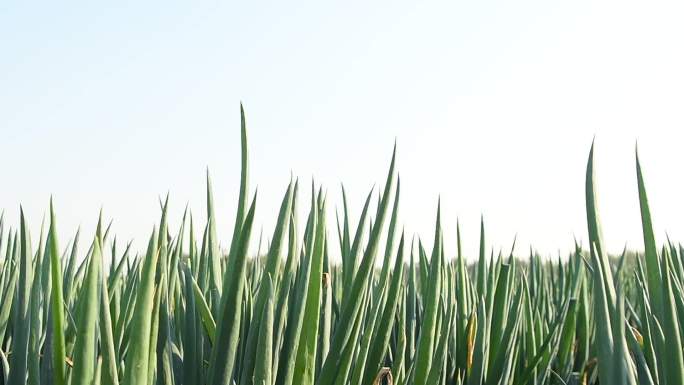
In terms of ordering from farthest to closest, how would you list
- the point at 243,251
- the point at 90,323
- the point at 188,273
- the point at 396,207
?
the point at 188,273
the point at 396,207
the point at 243,251
the point at 90,323

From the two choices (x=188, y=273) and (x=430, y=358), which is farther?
(x=188, y=273)

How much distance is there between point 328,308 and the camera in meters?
0.72

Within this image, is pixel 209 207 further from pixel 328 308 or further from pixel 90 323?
pixel 90 323

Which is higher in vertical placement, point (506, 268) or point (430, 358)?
point (506, 268)

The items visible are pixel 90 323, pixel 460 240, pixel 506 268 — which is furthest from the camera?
pixel 460 240

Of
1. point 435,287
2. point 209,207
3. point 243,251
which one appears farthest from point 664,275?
point 209,207

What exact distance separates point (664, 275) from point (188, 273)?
0.45 m

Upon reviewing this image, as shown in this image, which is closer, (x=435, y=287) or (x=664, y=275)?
(x=664, y=275)

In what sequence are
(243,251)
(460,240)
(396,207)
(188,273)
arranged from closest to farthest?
(243,251)
(396,207)
(188,273)
(460,240)

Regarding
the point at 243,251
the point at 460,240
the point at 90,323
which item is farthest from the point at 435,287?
the point at 460,240

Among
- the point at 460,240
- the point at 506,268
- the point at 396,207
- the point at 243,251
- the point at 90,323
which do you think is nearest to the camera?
the point at 90,323

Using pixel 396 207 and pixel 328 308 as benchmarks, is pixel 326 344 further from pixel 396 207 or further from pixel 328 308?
pixel 396 207

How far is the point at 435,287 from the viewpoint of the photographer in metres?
0.64

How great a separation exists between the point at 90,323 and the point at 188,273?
312 mm
